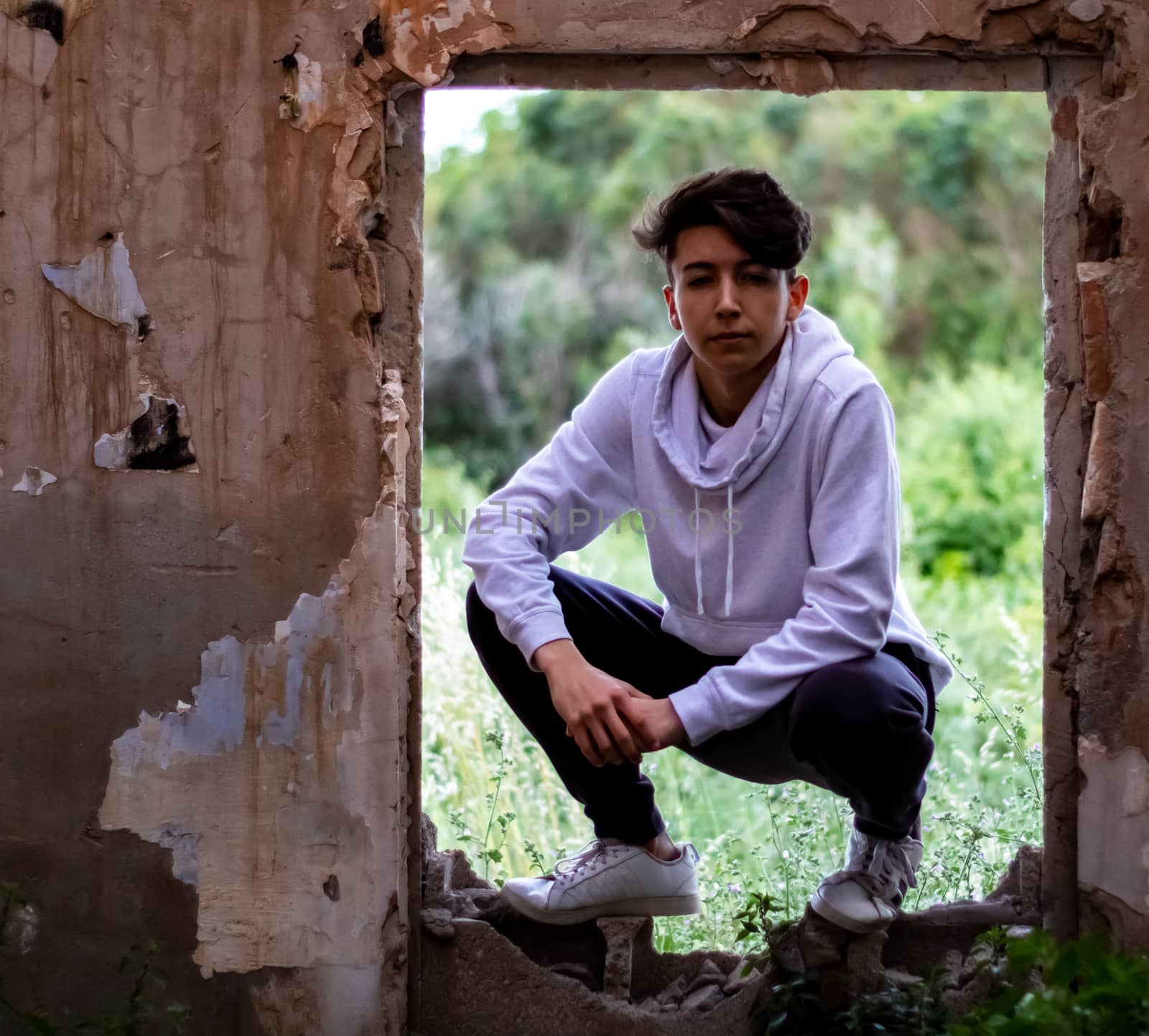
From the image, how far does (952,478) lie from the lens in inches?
347

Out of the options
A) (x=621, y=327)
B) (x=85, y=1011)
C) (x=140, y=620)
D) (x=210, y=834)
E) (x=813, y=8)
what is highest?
(x=621, y=327)

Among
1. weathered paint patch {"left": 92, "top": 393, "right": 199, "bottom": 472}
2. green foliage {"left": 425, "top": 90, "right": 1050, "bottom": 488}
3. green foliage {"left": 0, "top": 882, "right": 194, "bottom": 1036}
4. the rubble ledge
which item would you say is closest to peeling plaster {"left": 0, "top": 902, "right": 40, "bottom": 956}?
green foliage {"left": 0, "top": 882, "right": 194, "bottom": 1036}

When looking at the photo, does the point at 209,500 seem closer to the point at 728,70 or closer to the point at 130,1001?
the point at 130,1001

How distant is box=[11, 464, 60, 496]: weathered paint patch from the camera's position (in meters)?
2.42

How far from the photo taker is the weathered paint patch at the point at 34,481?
7.93ft

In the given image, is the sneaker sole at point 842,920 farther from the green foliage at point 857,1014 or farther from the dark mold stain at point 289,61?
the dark mold stain at point 289,61

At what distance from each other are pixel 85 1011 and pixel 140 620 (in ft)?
2.56

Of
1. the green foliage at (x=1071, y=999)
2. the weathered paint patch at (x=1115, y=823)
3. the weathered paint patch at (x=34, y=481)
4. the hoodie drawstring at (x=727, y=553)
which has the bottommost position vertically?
the green foliage at (x=1071, y=999)

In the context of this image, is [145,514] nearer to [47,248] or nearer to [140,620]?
[140,620]

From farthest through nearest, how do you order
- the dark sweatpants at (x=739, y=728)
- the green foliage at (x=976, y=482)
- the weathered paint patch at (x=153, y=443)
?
the green foliage at (x=976, y=482)
the weathered paint patch at (x=153, y=443)
the dark sweatpants at (x=739, y=728)

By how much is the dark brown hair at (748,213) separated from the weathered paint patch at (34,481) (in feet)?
4.37

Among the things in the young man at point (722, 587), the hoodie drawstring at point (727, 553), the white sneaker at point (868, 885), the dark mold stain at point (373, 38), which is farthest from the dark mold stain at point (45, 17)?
the white sneaker at point (868, 885)

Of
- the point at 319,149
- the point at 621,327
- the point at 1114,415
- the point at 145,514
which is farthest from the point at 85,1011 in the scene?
the point at 621,327

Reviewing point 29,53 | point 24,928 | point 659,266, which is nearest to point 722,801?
point 24,928
